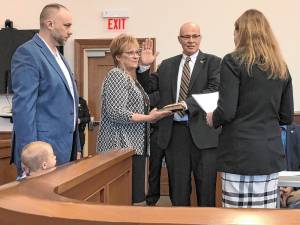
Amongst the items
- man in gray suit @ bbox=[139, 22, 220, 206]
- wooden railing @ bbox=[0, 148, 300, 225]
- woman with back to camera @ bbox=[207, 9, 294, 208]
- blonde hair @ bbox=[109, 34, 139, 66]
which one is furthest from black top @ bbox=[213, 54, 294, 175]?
wooden railing @ bbox=[0, 148, 300, 225]

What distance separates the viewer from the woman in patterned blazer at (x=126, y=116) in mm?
2760

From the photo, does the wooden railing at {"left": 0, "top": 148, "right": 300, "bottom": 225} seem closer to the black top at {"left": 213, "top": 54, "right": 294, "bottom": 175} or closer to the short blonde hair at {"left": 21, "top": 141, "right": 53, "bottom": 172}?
the short blonde hair at {"left": 21, "top": 141, "right": 53, "bottom": 172}

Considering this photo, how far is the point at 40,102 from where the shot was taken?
7.99 feet

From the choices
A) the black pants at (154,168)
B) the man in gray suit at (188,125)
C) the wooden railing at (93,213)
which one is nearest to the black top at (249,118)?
the man in gray suit at (188,125)

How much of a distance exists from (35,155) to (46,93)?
0.39 meters

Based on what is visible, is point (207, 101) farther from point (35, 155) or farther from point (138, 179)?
point (35, 155)

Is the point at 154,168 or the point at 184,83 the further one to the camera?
the point at 154,168

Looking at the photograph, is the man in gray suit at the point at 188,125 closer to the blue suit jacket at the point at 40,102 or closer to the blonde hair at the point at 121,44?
the blonde hair at the point at 121,44

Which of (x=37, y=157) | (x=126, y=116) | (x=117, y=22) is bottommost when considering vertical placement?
(x=37, y=157)

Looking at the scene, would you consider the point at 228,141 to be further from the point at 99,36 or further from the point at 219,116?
the point at 99,36

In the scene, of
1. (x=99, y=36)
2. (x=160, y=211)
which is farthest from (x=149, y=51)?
(x=99, y=36)

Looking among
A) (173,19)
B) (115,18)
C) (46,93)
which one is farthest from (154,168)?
(115,18)

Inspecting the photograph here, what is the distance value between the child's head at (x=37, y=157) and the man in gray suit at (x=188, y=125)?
1.01 m

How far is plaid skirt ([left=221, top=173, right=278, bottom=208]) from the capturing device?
7.27ft
